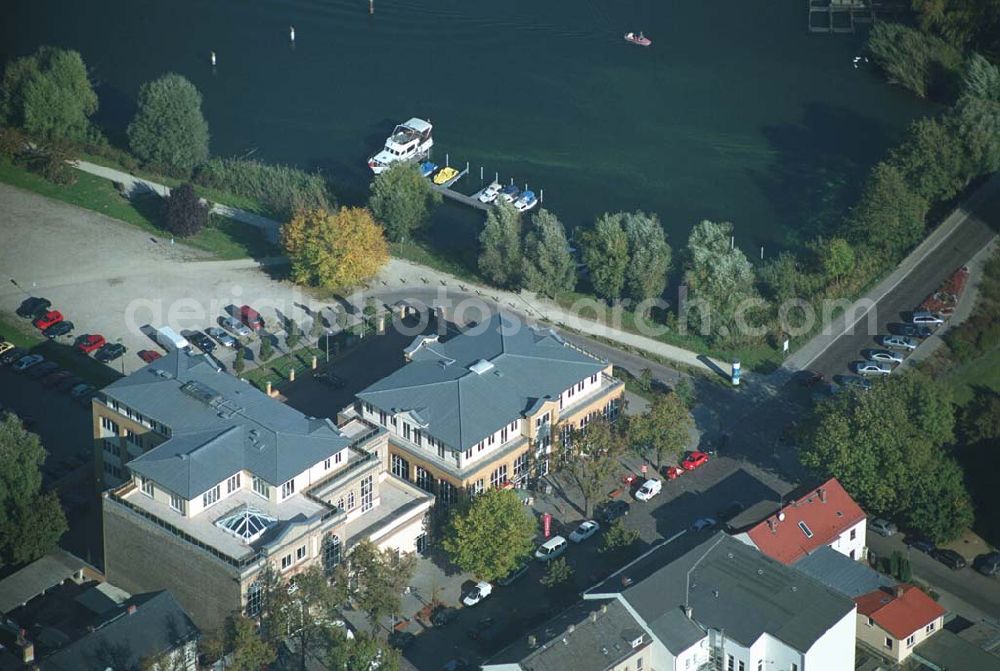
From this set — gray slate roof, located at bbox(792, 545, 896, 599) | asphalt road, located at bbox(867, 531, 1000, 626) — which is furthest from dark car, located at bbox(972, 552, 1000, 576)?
gray slate roof, located at bbox(792, 545, 896, 599)

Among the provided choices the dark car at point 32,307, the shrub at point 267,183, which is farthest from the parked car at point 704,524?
the dark car at point 32,307

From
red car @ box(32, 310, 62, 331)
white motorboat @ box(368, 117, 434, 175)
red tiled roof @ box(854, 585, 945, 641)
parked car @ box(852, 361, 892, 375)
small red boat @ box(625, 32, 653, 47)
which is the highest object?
small red boat @ box(625, 32, 653, 47)

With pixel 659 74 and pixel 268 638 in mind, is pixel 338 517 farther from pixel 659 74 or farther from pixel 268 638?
pixel 659 74

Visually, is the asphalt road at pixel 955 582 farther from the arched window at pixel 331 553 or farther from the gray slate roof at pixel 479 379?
the arched window at pixel 331 553

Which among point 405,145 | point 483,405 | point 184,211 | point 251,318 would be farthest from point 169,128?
point 483,405

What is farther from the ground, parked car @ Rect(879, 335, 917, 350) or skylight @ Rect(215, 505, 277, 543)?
skylight @ Rect(215, 505, 277, 543)

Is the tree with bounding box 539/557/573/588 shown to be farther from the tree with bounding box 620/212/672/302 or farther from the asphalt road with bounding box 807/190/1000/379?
the tree with bounding box 620/212/672/302

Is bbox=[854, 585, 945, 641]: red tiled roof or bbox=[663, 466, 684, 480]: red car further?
bbox=[663, 466, 684, 480]: red car

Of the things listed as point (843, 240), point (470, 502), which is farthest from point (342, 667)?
point (843, 240)
